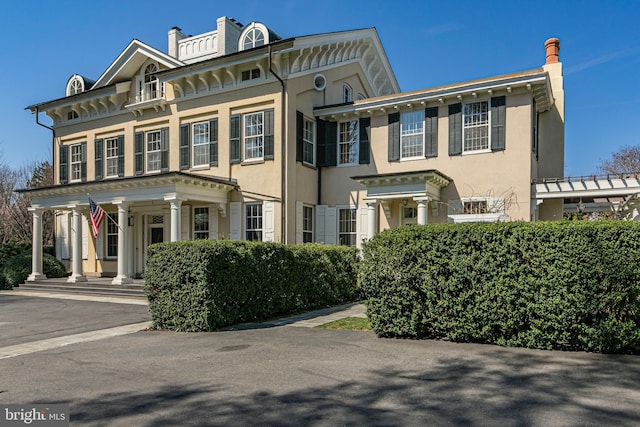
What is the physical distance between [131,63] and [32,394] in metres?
17.5

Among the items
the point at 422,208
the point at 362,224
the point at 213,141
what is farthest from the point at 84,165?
the point at 422,208

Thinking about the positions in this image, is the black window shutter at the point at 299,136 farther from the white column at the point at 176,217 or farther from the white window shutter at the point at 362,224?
the white column at the point at 176,217

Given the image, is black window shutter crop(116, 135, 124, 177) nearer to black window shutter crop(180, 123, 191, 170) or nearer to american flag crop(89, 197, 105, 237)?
black window shutter crop(180, 123, 191, 170)

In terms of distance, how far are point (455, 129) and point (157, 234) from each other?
13.0 m

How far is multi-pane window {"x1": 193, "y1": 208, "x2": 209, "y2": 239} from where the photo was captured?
1792cm

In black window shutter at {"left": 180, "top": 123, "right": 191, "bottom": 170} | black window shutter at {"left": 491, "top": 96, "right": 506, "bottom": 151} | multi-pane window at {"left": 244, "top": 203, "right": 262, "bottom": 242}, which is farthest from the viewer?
black window shutter at {"left": 180, "top": 123, "right": 191, "bottom": 170}

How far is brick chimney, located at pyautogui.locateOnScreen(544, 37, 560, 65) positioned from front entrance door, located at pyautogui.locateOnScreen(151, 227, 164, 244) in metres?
16.7

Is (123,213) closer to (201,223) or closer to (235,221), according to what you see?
(201,223)

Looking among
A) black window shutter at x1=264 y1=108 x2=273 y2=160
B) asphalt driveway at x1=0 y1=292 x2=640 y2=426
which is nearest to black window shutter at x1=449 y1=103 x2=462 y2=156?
black window shutter at x1=264 y1=108 x2=273 y2=160

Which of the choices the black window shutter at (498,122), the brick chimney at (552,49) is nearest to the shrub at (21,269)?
the black window shutter at (498,122)

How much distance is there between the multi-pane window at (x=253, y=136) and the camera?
16.7 meters

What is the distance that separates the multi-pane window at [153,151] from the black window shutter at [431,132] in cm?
1076

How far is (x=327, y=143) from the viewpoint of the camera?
17531mm

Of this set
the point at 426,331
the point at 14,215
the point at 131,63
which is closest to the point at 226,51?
the point at 131,63
